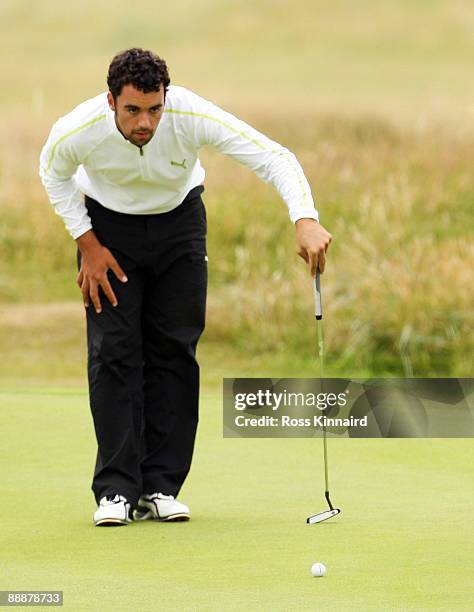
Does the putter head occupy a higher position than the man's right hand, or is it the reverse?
the man's right hand

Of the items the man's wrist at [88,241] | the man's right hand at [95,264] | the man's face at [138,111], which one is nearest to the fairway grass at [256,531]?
the man's right hand at [95,264]

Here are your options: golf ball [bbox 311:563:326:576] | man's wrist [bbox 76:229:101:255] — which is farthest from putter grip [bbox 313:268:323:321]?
golf ball [bbox 311:563:326:576]

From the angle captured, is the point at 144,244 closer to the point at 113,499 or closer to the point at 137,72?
the point at 137,72

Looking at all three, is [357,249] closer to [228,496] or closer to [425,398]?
[425,398]

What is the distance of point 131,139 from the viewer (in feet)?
15.5

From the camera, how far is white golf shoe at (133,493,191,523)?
5059 millimetres

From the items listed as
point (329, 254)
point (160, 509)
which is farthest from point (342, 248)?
point (160, 509)

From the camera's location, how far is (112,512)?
4945 millimetres

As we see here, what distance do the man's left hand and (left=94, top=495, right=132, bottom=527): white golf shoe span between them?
97 cm

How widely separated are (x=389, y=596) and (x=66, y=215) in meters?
1.80

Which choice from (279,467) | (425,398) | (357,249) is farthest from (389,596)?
(357,249)

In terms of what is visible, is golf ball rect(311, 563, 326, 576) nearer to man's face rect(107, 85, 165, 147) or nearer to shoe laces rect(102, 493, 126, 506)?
shoe laces rect(102, 493, 126, 506)

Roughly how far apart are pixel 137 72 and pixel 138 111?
0.37 feet

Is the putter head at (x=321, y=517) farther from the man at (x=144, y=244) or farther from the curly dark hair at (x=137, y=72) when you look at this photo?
the curly dark hair at (x=137, y=72)
